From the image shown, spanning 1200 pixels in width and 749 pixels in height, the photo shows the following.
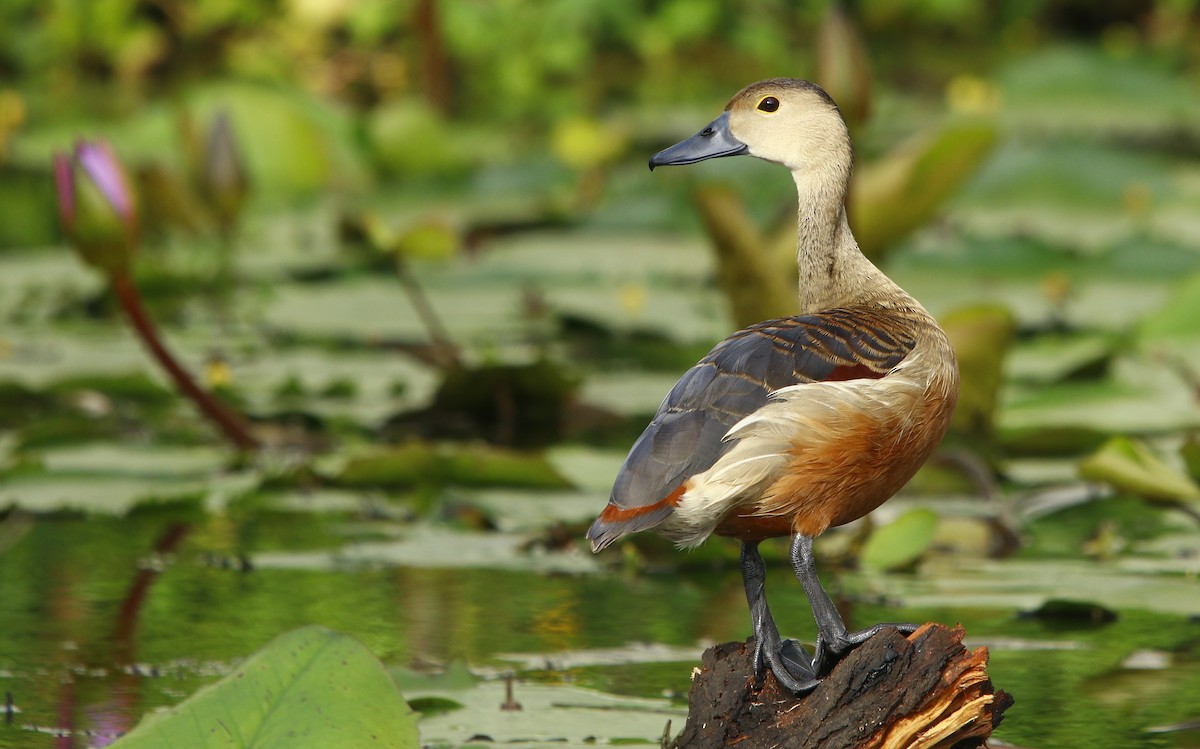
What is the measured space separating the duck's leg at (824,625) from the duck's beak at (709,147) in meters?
0.47

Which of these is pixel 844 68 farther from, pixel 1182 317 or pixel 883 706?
pixel 883 706

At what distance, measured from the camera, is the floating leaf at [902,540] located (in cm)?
293

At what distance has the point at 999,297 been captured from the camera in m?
5.56

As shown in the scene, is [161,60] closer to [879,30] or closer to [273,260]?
[879,30]

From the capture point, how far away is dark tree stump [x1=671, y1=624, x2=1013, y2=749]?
183cm

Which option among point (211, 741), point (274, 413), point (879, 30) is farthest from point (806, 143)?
point (879, 30)

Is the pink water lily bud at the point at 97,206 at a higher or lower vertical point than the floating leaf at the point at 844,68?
lower

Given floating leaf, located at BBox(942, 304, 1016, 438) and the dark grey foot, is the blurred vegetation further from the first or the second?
the dark grey foot

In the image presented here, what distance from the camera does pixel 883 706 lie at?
72.2 inches

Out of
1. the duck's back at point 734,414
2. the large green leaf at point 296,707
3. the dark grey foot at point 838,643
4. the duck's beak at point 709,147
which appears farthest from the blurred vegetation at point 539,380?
the duck's beak at point 709,147

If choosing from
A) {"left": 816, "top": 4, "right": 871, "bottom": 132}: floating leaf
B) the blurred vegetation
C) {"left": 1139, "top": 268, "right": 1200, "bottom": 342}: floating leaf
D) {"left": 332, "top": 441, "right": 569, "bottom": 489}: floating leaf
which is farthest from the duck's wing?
{"left": 1139, "top": 268, "right": 1200, "bottom": 342}: floating leaf

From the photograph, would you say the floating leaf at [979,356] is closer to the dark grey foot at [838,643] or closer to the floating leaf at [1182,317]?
the floating leaf at [1182,317]

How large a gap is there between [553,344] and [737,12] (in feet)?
23.2

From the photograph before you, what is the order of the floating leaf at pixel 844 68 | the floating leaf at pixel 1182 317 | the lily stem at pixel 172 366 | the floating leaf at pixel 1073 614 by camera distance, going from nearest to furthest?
the floating leaf at pixel 1073 614 → the lily stem at pixel 172 366 → the floating leaf at pixel 844 68 → the floating leaf at pixel 1182 317
